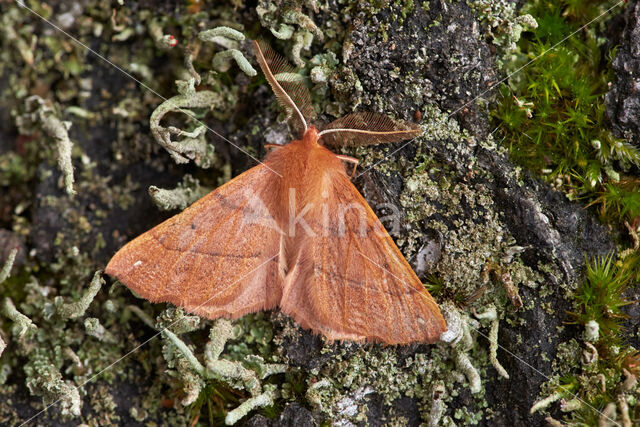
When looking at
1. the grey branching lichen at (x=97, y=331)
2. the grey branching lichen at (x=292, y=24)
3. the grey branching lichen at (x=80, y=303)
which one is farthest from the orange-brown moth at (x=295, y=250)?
the grey branching lichen at (x=97, y=331)

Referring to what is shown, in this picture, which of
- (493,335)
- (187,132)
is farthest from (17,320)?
(493,335)

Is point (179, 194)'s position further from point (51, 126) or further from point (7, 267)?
point (7, 267)

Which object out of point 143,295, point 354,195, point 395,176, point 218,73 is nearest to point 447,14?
point 395,176

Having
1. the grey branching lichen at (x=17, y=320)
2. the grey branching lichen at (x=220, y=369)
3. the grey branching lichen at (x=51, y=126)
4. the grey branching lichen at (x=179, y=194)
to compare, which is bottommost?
the grey branching lichen at (x=17, y=320)

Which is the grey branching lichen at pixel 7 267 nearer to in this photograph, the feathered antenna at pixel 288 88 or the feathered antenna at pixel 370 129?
the feathered antenna at pixel 288 88

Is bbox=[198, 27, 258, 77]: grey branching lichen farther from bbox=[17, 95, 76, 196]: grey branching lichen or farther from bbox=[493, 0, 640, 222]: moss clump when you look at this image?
bbox=[493, 0, 640, 222]: moss clump

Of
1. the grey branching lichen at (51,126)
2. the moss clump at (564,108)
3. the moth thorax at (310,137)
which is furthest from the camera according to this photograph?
the grey branching lichen at (51,126)

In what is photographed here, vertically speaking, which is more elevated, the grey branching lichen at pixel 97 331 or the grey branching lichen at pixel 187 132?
the grey branching lichen at pixel 187 132
